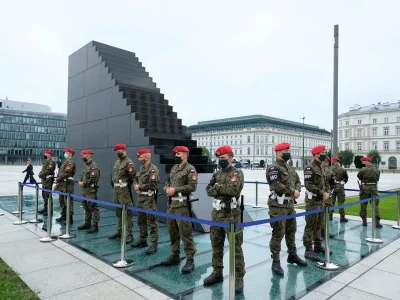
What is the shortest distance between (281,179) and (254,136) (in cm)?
11928

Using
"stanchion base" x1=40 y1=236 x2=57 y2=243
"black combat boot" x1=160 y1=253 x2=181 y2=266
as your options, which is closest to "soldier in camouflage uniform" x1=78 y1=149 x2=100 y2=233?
"stanchion base" x1=40 y1=236 x2=57 y2=243

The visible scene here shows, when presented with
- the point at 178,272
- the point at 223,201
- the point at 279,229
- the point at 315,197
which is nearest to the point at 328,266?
the point at 279,229

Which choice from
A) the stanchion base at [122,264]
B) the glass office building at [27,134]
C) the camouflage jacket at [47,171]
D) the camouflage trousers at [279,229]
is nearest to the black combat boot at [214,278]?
the camouflage trousers at [279,229]

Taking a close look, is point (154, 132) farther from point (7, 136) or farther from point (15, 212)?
point (7, 136)

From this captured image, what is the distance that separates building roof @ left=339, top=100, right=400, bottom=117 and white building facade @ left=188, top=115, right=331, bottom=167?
26.9 m

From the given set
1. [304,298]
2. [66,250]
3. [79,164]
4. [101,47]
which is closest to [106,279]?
[66,250]

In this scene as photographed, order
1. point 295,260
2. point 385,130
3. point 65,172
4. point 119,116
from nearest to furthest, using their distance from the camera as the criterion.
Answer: point 295,260, point 65,172, point 119,116, point 385,130

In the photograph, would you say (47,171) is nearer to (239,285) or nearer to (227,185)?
(227,185)

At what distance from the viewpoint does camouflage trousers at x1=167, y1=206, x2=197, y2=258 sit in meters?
5.17

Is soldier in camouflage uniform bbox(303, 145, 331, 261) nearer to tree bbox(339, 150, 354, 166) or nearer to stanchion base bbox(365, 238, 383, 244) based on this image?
stanchion base bbox(365, 238, 383, 244)

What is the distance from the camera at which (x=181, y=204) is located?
17.3 ft

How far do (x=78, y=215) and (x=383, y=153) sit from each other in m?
110

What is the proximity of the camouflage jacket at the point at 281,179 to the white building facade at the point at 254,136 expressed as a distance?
366 ft

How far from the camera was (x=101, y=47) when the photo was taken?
12523mm
